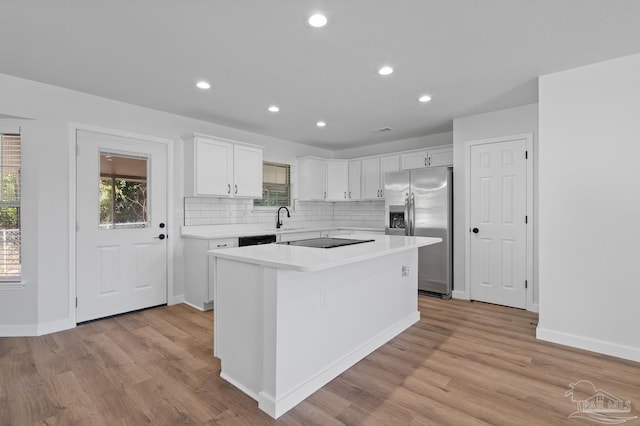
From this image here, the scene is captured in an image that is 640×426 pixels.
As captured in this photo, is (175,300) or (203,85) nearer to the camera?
(203,85)

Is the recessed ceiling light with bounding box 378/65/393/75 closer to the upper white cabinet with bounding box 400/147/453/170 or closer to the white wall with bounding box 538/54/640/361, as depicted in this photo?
the white wall with bounding box 538/54/640/361

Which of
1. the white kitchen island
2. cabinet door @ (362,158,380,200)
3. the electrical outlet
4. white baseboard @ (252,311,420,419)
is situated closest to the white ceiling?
the white kitchen island

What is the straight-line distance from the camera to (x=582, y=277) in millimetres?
2777

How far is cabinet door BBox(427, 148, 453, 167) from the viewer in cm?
474

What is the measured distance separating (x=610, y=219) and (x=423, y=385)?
6.85 feet

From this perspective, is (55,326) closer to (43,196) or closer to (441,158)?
(43,196)

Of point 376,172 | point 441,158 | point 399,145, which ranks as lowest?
point 376,172

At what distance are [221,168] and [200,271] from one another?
53.9 inches

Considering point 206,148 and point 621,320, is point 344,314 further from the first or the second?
point 206,148

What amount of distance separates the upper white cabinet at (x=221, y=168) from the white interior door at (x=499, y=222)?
299 centimetres

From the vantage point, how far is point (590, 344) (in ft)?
8.93

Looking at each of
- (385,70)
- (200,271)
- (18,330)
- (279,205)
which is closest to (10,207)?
(18,330)

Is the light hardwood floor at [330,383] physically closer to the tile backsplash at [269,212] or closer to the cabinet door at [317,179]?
the tile backsplash at [269,212]

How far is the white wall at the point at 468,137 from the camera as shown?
146 inches
